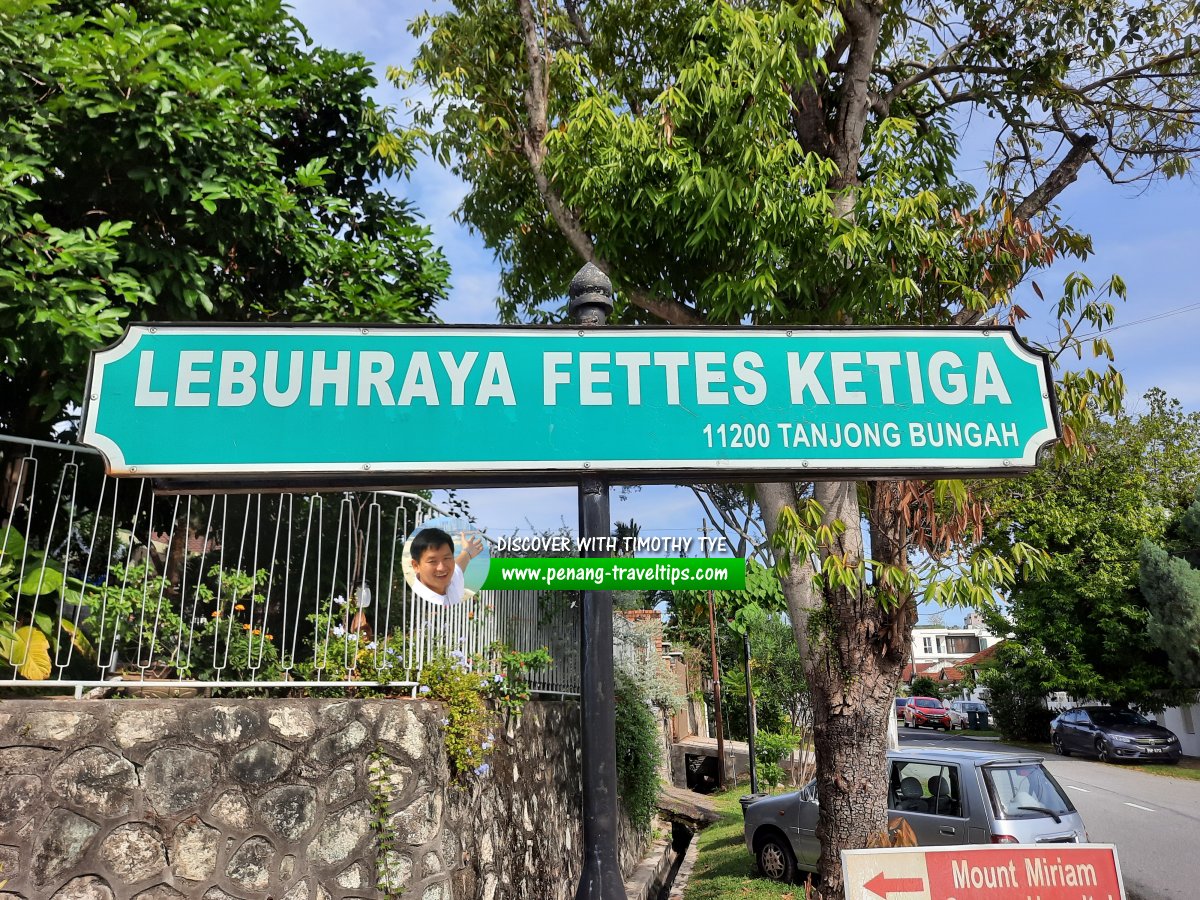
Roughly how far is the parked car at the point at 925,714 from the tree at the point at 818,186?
37277mm

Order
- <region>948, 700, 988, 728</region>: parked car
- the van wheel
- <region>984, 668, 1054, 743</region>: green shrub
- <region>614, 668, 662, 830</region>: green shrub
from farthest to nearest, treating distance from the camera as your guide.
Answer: <region>948, 700, 988, 728</region>: parked car < <region>984, 668, 1054, 743</region>: green shrub < <region>614, 668, 662, 830</region>: green shrub < the van wheel

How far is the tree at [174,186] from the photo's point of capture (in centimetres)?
530

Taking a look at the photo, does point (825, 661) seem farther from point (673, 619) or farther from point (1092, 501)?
point (1092, 501)

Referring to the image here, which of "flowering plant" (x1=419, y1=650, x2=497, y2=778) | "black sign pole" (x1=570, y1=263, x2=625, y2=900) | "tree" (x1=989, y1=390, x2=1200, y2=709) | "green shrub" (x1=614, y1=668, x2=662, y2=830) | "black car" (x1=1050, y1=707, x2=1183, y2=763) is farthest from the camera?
"tree" (x1=989, y1=390, x2=1200, y2=709)

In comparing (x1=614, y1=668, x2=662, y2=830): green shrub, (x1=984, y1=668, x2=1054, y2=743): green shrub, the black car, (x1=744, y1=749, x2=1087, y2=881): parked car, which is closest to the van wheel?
(x1=744, y1=749, x2=1087, y2=881): parked car

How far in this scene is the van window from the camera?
831cm

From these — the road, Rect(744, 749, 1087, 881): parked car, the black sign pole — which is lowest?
the road

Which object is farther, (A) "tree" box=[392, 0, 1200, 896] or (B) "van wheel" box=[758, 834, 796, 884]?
(B) "van wheel" box=[758, 834, 796, 884]

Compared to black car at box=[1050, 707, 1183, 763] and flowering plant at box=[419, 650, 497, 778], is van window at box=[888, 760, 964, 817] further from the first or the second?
black car at box=[1050, 707, 1183, 763]

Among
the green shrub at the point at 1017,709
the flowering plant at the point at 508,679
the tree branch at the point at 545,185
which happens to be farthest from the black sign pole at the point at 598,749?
the green shrub at the point at 1017,709

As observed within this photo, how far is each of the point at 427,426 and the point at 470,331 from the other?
13.4 inches

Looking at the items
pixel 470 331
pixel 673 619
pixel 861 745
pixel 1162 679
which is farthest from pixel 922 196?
pixel 1162 679

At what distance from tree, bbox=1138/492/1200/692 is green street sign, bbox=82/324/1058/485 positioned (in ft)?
88.5

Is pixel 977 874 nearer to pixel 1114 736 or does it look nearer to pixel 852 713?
pixel 852 713
